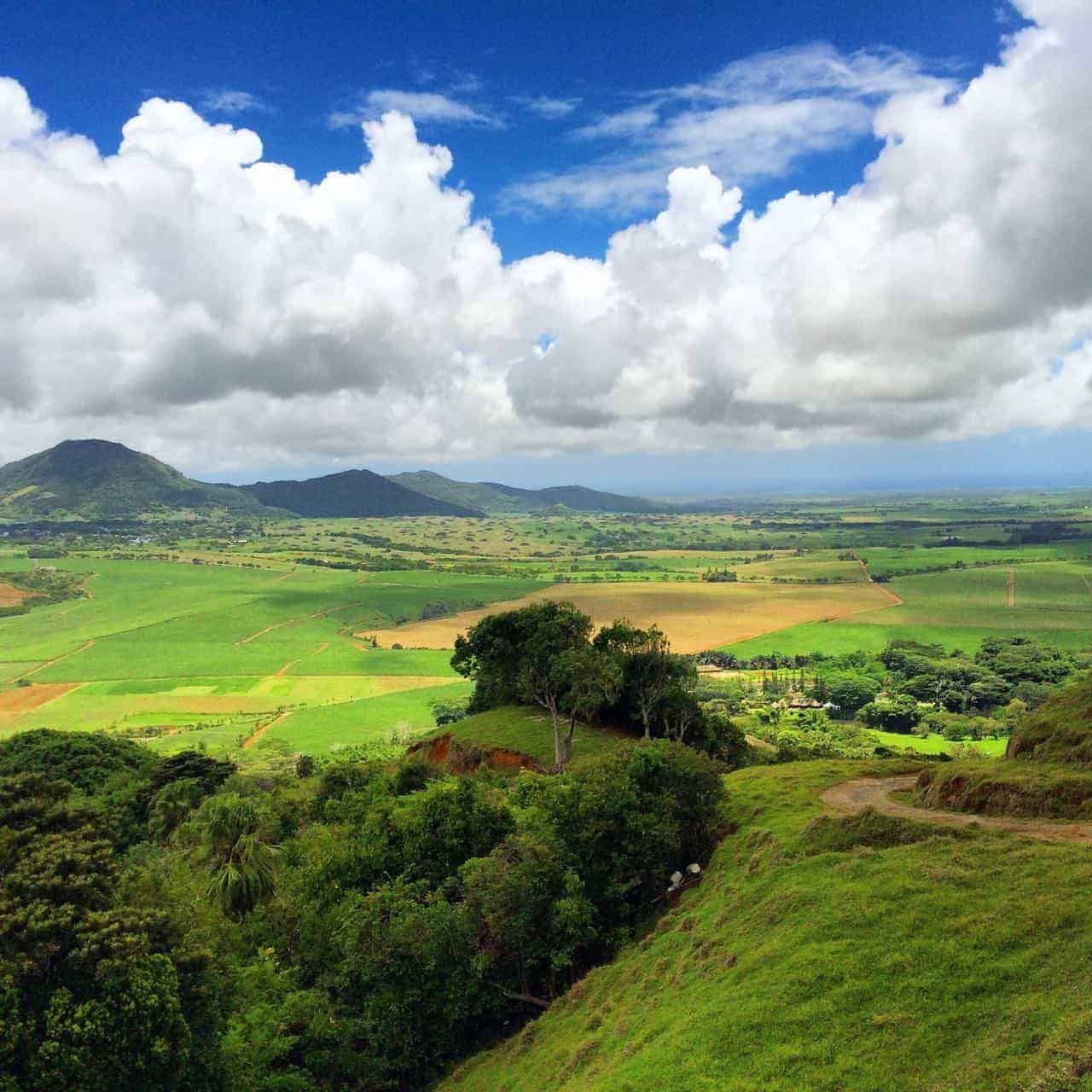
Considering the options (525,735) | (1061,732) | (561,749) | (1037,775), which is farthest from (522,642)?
(1061,732)

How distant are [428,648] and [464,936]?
158 metres

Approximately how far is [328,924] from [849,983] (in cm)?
2724

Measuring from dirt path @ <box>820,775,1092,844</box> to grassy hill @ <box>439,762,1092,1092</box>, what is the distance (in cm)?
201

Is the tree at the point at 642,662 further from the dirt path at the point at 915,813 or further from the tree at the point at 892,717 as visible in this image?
the tree at the point at 892,717

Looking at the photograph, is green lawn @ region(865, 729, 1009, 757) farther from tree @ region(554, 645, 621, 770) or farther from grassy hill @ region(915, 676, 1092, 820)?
grassy hill @ region(915, 676, 1092, 820)

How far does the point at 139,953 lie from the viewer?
24969 mm

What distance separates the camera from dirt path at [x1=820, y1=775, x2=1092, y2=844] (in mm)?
30891

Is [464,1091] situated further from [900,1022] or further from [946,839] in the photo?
[946,839]

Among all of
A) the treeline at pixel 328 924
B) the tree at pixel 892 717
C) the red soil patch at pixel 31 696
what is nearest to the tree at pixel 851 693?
the tree at pixel 892 717

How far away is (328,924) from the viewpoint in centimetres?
3819

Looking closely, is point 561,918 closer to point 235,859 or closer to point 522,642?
point 235,859

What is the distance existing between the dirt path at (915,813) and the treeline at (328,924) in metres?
8.51

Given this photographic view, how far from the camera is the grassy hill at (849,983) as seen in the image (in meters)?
20.2

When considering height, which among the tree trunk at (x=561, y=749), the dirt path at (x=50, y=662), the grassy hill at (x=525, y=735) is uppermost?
the tree trunk at (x=561, y=749)
